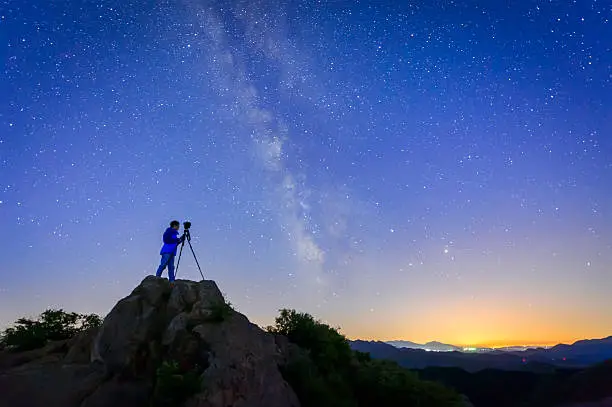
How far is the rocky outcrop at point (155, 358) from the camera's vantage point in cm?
1395

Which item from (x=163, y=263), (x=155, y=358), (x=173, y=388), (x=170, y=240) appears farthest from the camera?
(x=163, y=263)

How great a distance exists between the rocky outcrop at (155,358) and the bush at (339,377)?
3.12ft

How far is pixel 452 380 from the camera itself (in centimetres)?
13200

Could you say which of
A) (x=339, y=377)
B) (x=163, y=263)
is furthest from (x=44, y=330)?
(x=339, y=377)

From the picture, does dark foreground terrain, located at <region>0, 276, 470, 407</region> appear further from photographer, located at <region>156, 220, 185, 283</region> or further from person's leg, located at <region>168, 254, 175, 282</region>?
photographer, located at <region>156, 220, 185, 283</region>

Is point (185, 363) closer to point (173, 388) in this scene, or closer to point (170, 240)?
point (173, 388)

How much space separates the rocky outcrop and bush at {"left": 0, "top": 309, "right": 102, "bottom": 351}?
1.25 metres

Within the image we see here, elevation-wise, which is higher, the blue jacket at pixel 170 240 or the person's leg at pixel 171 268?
the blue jacket at pixel 170 240

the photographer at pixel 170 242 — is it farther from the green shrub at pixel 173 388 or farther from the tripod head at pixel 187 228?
the green shrub at pixel 173 388

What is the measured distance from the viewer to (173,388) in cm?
1304

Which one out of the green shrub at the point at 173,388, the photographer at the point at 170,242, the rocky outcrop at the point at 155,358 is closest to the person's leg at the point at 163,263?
the photographer at the point at 170,242

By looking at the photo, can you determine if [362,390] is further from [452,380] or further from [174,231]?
[452,380]

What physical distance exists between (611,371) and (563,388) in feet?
38.4

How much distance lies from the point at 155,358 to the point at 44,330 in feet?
28.7
